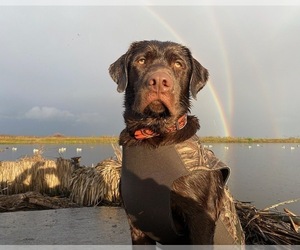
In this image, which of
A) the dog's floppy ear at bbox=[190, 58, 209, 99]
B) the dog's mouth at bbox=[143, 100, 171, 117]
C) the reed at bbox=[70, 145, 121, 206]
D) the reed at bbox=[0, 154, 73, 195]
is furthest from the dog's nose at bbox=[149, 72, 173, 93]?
the reed at bbox=[0, 154, 73, 195]

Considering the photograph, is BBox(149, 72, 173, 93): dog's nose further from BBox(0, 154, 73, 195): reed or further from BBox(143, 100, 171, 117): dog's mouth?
BBox(0, 154, 73, 195): reed

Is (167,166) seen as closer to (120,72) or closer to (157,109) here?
(157,109)

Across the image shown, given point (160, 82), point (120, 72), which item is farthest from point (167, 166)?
point (120, 72)

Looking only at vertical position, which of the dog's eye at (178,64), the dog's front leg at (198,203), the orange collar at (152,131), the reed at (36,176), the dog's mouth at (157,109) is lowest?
the reed at (36,176)

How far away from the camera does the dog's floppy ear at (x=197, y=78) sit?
4.18 meters

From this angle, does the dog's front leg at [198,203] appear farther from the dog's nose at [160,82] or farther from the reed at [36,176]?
the reed at [36,176]

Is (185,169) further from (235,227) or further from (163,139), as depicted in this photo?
(235,227)

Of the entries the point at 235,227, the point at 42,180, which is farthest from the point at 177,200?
the point at 42,180

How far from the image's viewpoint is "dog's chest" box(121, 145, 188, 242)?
3.60m

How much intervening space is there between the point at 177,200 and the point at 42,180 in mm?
9085

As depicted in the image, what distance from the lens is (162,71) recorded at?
3664mm

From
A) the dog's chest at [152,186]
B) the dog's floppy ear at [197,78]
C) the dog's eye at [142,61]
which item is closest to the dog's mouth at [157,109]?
the dog's chest at [152,186]

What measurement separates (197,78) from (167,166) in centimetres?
118

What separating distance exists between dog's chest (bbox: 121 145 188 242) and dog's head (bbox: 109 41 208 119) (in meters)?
0.45
